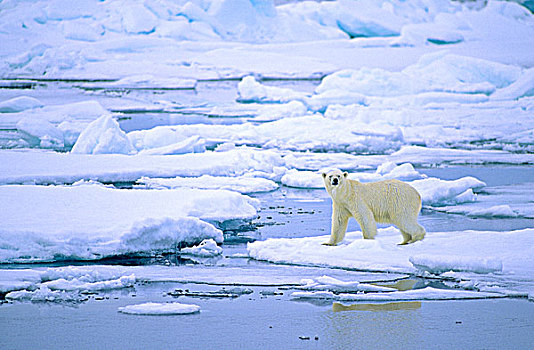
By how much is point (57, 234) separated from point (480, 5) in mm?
36438

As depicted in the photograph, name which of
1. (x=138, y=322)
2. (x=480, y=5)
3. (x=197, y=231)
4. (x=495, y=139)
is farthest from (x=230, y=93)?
(x=480, y=5)

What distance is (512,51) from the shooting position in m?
26.0

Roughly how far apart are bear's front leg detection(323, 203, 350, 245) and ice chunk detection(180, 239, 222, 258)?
0.80 m

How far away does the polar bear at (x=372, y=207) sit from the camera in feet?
17.1

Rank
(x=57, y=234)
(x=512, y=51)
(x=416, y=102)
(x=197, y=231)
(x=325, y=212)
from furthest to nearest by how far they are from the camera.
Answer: (x=512, y=51), (x=416, y=102), (x=325, y=212), (x=197, y=231), (x=57, y=234)

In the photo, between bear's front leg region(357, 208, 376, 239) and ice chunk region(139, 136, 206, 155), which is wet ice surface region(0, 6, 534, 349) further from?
bear's front leg region(357, 208, 376, 239)

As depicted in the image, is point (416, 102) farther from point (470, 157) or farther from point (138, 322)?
point (138, 322)

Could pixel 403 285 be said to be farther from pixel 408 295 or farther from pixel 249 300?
pixel 249 300

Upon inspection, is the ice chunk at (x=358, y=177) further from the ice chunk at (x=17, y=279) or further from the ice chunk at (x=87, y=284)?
the ice chunk at (x=17, y=279)

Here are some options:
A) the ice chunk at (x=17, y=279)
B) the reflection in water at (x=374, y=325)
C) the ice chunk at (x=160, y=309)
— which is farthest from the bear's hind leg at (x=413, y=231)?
the ice chunk at (x=17, y=279)

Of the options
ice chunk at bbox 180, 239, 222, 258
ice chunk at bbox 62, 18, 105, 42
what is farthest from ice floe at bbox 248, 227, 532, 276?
ice chunk at bbox 62, 18, 105, 42

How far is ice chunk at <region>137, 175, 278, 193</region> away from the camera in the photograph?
8.34 meters

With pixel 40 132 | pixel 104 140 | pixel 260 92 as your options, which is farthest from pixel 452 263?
pixel 260 92

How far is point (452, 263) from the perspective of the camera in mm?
4570
